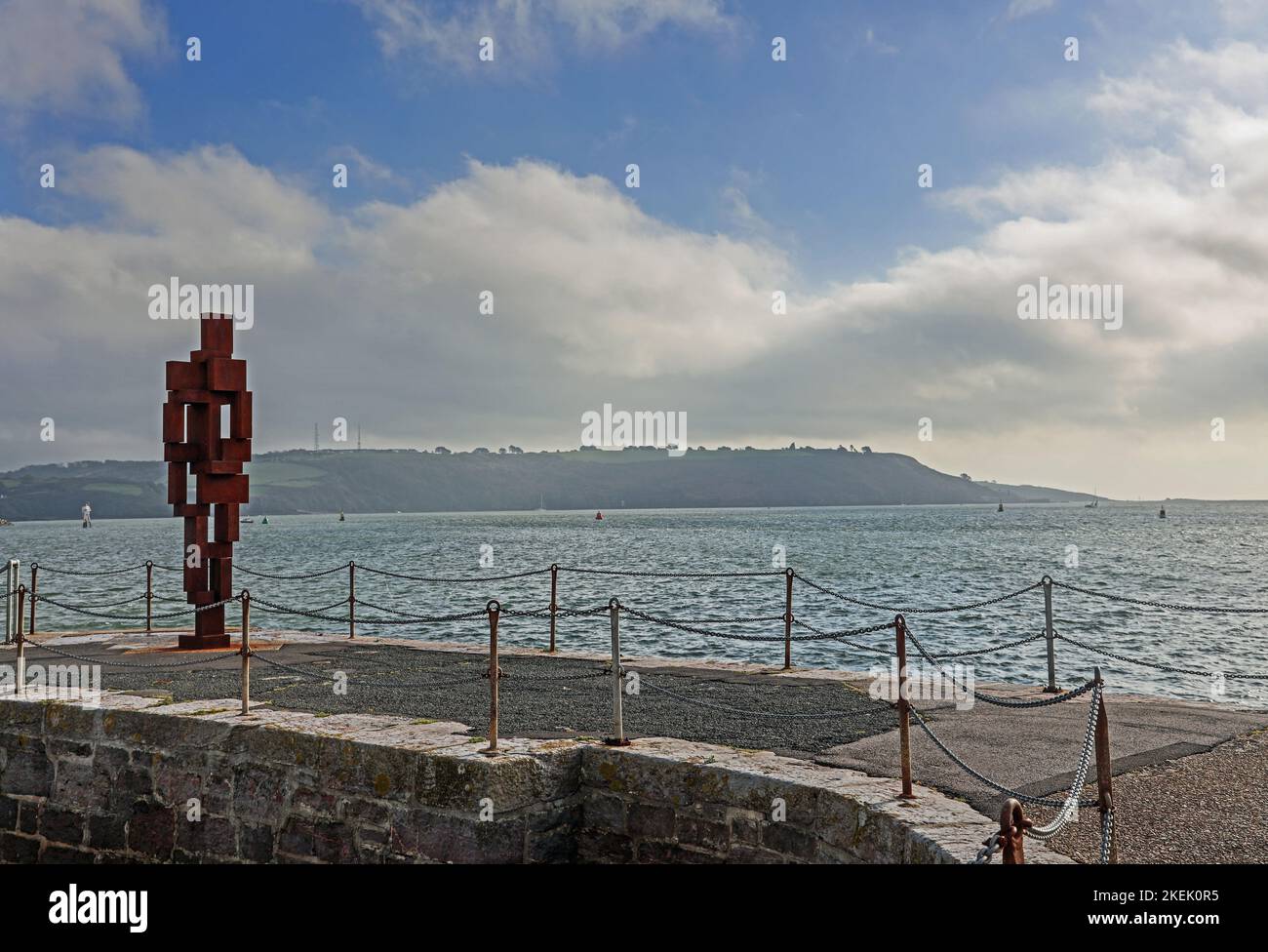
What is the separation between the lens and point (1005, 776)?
6.64 m

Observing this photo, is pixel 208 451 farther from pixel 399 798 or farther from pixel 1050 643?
pixel 1050 643

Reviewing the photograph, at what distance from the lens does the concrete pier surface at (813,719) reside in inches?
233

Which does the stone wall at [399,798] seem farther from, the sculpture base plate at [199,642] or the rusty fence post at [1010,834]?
the sculpture base plate at [199,642]

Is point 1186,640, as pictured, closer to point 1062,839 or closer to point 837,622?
point 837,622

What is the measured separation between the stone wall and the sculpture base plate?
4.02m

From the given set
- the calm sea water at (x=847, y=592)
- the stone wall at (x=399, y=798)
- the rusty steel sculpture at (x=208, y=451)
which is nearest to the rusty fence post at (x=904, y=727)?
the stone wall at (x=399, y=798)

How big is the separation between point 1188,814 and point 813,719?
3.30 metres

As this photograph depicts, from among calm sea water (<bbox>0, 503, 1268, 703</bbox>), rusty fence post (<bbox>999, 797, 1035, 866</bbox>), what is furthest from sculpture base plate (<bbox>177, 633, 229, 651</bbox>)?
rusty fence post (<bbox>999, 797, 1035, 866</bbox>)

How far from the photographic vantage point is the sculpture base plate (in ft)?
43.4

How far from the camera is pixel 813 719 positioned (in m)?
8.59

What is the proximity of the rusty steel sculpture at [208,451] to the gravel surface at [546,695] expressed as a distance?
1260 millimetres

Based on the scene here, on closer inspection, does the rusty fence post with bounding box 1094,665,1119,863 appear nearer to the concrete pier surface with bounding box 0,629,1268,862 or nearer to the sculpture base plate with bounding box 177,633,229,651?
the concrete pier surface with bounding box 0,629,1268,862

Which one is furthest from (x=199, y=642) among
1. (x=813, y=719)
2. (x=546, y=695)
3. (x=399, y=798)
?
(x=813, y=719)
